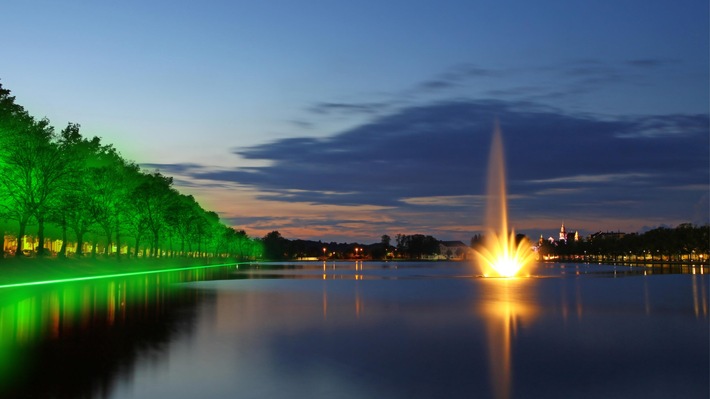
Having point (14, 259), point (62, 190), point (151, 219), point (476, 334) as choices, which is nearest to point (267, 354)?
point (476, 334)

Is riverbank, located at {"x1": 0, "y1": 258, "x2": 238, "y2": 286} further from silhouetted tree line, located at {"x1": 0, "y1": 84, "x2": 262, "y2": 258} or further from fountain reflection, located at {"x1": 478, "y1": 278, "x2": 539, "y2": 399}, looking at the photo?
fountain reflection, located at {"x1": 478, "y1": 278, "x2": 539, "y2": 399}

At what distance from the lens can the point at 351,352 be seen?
57.9 ft

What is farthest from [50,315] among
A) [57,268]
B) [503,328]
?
[57,268]

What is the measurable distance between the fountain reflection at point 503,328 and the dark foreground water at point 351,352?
0.20 ft

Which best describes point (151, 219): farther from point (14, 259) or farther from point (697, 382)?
point (697, 382)

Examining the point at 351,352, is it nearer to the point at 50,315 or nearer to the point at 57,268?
the point at 50,315

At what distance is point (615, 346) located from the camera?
18.9 meters

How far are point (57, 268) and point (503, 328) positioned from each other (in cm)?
5275

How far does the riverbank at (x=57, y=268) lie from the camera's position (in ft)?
179

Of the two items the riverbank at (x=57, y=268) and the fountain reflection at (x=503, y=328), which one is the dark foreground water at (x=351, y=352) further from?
the riverbank at (x=57, y=268)

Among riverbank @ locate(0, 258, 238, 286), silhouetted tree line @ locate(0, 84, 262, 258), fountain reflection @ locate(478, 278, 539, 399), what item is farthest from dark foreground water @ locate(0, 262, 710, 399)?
silhouetted tree line @ locate(0, 84, 262, 258)

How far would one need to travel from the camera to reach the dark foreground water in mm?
12828

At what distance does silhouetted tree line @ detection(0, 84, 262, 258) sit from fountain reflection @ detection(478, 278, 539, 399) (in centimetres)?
4492

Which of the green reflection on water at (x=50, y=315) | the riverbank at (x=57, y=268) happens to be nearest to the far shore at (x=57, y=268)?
the riverbank at (x=57, y=268)
